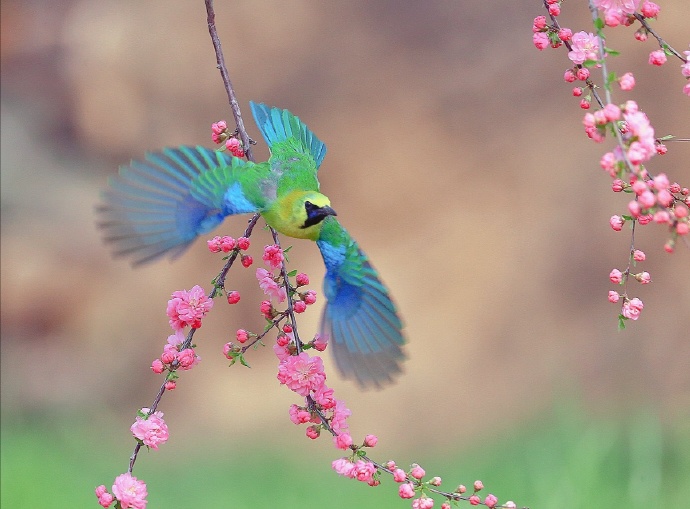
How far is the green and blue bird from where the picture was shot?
1.30 metres

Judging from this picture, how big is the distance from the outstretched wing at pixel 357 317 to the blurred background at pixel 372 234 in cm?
197

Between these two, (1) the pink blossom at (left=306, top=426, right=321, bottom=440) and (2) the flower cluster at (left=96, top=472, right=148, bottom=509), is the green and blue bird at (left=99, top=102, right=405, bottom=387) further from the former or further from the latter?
(2) the flower cluster at (left=96, top=472, right=148, bottom=509)

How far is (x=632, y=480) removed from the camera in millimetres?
3127

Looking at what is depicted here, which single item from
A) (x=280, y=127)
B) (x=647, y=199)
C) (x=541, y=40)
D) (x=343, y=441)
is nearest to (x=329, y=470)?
(x=280, y=127)

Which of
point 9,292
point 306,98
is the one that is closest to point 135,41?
point 306,98

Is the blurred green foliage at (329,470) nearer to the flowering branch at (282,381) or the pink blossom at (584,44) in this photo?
the flowering branch at (282,381)

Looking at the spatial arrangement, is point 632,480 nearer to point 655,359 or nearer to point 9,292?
point 655,359

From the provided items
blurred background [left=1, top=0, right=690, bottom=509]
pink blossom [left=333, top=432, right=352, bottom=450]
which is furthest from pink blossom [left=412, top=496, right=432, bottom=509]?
blurred background [left=1, top=0, right=690, bottom=509]

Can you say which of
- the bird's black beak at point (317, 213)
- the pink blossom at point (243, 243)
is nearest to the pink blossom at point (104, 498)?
the pink blossom at point (243, 243)

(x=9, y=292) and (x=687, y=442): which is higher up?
(x=9, y=292)

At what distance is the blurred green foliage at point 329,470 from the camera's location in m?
3.11

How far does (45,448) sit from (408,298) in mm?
1517

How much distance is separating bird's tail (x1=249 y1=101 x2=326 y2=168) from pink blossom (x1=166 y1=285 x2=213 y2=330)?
404 millimetres

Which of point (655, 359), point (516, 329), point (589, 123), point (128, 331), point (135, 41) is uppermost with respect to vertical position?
point (135, 41)
